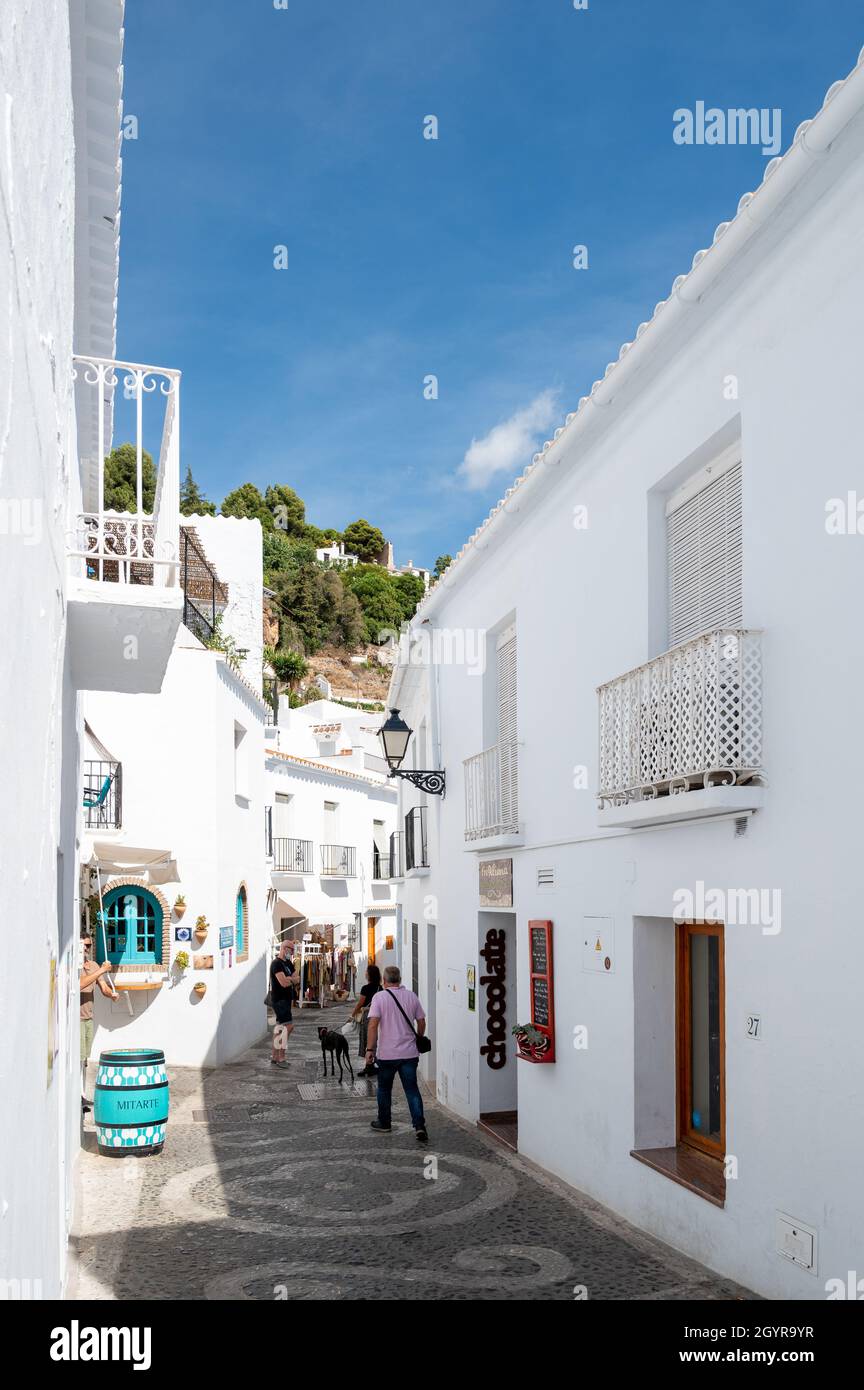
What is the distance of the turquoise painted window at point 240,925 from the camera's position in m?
18.5

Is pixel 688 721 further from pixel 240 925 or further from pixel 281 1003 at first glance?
pixel 240 925

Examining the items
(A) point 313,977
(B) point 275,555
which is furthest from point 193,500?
(A) point 313,977

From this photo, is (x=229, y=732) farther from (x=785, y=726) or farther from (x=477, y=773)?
(x=785, y=726)

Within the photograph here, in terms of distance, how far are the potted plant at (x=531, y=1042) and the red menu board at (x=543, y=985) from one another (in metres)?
0.03

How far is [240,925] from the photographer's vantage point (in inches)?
752

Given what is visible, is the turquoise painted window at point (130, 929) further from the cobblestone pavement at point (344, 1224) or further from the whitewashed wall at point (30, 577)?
the whitewashed wall at point (30, 577)

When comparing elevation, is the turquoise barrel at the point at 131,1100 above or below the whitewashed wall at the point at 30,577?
below

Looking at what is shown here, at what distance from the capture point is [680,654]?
7.23 meters

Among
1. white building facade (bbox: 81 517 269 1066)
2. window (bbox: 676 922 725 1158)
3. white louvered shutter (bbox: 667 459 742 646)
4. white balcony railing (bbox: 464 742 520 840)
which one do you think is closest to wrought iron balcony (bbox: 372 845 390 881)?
white building facade (bbox: 81 517 269 1066)

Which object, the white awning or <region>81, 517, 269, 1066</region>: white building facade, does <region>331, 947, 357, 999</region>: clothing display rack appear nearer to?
<region>81, 517, 269, 1066</region>: white building facade

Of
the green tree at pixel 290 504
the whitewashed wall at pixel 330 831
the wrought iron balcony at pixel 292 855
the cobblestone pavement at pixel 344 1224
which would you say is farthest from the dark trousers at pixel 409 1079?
the green tree at pixel 290 504

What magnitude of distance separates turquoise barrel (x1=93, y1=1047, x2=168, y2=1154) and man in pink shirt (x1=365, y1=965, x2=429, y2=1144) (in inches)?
78.2

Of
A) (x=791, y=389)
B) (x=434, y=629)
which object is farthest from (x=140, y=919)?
(x=791, y=389)
